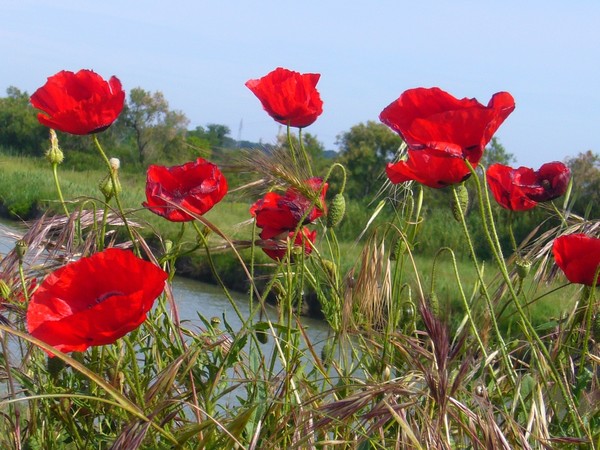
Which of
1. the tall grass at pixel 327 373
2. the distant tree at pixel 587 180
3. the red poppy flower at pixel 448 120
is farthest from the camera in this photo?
the distant tree at pixel 587 180

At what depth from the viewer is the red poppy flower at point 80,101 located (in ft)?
4.09

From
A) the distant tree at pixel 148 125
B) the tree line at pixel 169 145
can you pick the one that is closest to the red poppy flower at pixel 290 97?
the tree line at pixel 169 145

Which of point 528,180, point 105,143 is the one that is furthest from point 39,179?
point 528,180

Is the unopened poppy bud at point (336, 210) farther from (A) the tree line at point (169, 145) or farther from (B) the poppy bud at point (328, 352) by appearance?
(A) the tree line at point (169, 145)

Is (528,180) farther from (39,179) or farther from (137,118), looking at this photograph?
(137,118)

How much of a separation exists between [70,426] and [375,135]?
957 centimetres

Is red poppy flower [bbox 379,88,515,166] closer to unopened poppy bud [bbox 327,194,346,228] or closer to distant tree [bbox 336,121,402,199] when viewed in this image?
unopened poppy bud [bbox 327,194,346,228]

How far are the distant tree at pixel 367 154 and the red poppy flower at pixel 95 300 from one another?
30.7 ft

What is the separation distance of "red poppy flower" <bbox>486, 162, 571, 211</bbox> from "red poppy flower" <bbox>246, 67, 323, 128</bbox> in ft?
0.94

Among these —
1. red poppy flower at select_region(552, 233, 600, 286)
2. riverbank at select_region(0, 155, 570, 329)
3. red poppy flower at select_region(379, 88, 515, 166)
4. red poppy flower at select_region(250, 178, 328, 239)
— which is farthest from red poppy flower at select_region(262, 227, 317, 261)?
riverbank at select_region(0, 155, 570, 329)

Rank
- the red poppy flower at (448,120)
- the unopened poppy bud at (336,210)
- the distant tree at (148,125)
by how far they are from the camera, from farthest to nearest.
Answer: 1. the distant tree at (148,125)
2. the unopened poppy bud at (336,210)
3. the red poppy flower at (448,120)

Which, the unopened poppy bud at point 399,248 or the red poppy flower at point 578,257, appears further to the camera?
the unopened poppy bud at point 399,248

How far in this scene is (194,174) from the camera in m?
1.30

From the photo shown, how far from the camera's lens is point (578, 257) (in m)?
1.18
